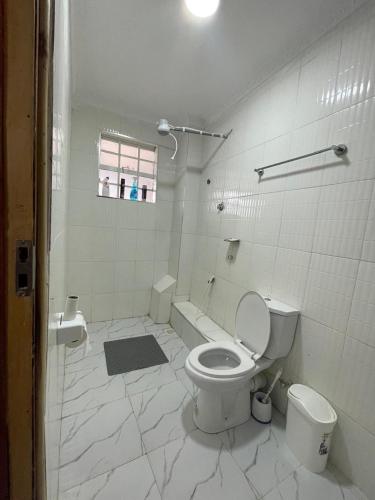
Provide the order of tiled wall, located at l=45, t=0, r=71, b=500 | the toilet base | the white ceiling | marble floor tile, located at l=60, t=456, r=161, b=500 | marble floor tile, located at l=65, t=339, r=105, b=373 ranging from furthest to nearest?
marble floor tile, located at l=65, t=339, r=105, b=373 → the toilet base → the white ceiling → marble floor tile, located at l=60, t=456, r=161, b=500 → tiled wall, located at l=45, t=0, r=71, b=500

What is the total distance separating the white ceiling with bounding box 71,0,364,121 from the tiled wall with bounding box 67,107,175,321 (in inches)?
14.4

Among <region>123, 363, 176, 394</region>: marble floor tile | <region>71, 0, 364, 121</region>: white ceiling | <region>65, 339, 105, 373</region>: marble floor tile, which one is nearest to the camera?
<region>71, 0, 364, 121</region>: white ceiling

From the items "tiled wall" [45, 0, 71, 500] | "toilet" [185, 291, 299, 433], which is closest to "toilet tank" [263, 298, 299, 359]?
"toilet" [185, 291, 299, 433]

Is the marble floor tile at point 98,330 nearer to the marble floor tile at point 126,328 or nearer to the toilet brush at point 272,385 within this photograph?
the marble floor tile at point 126,328

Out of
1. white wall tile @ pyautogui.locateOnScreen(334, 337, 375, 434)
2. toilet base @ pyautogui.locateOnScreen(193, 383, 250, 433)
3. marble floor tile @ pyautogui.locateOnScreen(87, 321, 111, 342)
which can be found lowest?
marble floor tile @ pyautogui.locateOnScreen(87, 321, 111, 342)

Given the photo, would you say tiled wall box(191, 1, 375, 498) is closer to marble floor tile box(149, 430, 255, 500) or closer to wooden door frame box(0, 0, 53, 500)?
marble floor tile box(149, 430, 255, 500)

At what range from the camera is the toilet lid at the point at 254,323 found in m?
1.39

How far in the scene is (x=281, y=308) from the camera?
1348 millimetres

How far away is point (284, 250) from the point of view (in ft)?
4.76

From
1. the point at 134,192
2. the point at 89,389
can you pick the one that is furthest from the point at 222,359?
the point at 134,192

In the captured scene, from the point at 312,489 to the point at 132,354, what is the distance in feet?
4.88

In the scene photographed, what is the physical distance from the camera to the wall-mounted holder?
6.10 feet

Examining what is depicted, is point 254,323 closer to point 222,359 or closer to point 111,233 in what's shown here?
point 222,359

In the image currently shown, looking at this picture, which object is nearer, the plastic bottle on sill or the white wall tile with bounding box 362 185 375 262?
the white wall tile with bounding box 362 185 375 262
